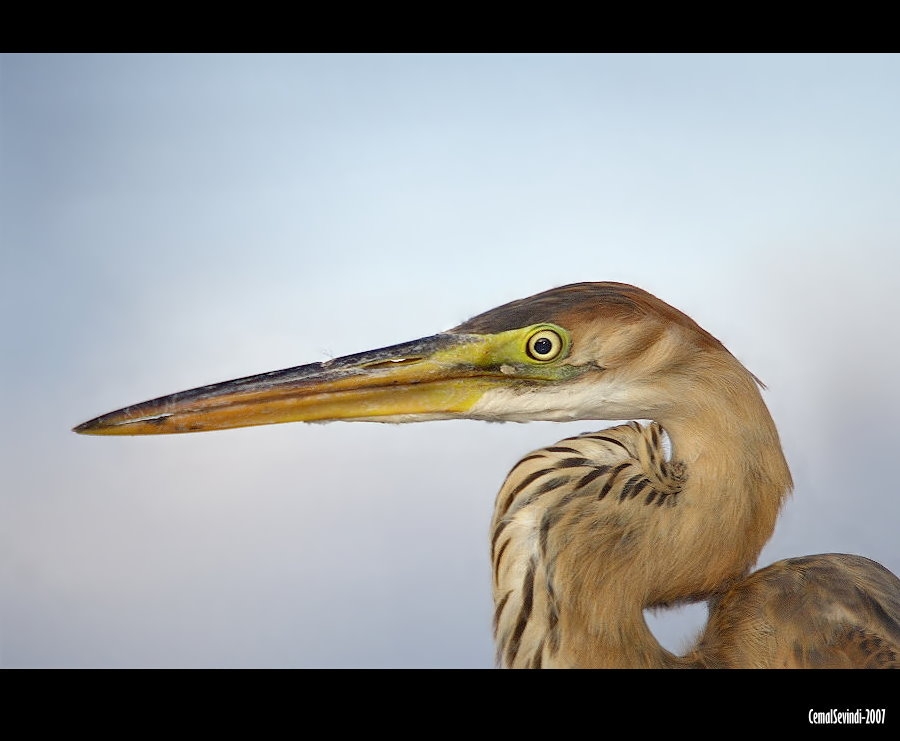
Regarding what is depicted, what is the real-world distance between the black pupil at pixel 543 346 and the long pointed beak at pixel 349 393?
6 cm

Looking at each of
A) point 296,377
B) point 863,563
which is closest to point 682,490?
point 863,563

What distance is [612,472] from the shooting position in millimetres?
1141

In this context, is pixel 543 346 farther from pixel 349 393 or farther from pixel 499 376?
pixel 349 393

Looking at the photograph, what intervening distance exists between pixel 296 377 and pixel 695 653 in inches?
Result: 30.6

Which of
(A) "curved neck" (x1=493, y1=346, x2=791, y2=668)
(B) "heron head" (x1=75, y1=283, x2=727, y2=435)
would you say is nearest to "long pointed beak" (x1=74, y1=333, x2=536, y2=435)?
(B) "heron head" (x1=75, y1=283, x2=727, y2=435)

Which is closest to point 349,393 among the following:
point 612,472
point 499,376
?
point 499,376

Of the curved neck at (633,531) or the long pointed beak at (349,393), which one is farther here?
the long pointed beak at (349,393)

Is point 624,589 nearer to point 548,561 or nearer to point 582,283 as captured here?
point 548,561

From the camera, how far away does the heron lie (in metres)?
1.10

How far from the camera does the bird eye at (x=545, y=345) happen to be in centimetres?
117

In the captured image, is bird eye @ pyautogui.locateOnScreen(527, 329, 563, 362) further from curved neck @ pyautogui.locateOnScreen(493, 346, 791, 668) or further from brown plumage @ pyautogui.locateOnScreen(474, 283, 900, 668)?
curved neck @ pyautogui.locateOnScreen(493, 346, 791, 668)

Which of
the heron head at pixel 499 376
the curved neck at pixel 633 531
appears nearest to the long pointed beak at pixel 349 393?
the heron head at pixel 499 376

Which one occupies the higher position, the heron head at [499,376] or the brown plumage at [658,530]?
the heron head at [499,376]

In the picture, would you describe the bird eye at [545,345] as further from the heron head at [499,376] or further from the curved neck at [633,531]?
the curved neck at [633,531]
